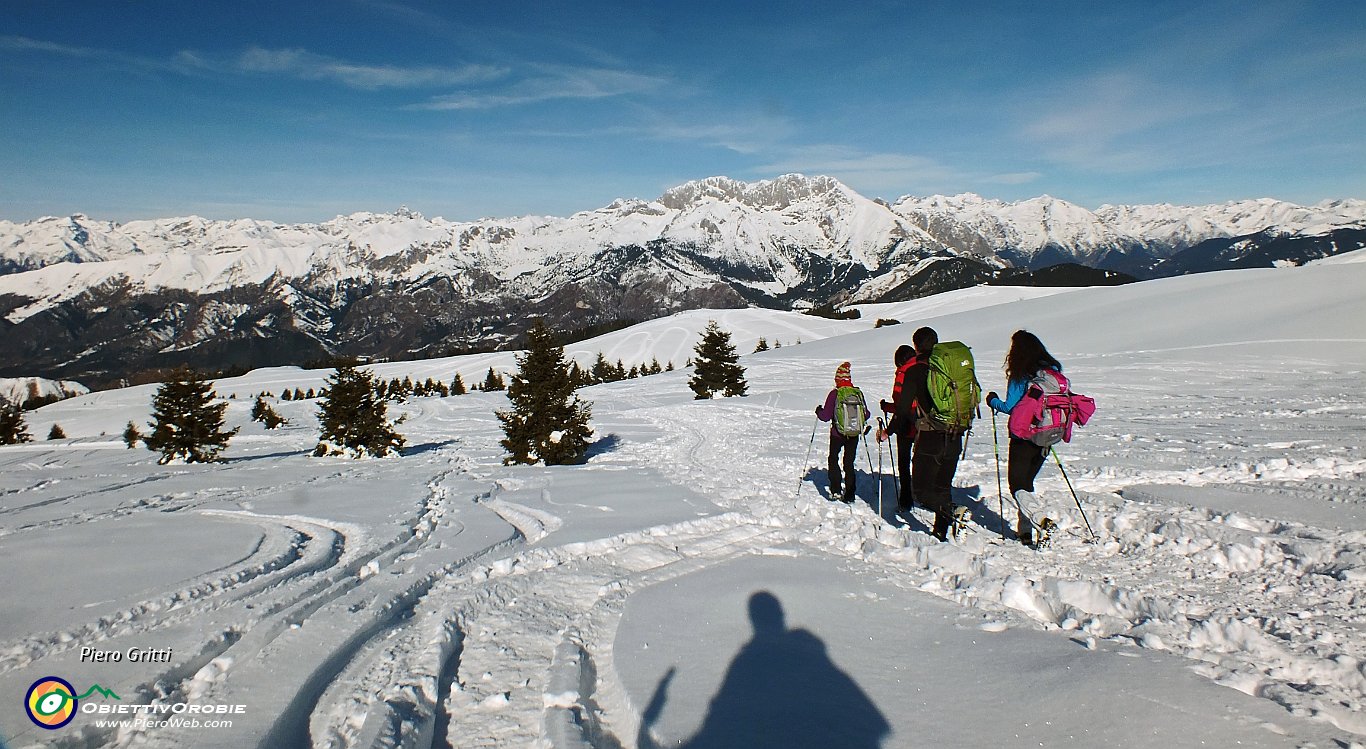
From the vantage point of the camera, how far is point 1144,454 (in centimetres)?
1052

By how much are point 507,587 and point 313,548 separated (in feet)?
10.6

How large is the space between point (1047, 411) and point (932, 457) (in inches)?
53.7

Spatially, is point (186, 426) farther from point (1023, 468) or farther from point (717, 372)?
point (1023, 468)

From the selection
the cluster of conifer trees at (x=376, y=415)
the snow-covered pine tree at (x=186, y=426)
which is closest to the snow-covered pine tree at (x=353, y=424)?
Result: the cluster of conifer trees at (x=376, y=415)

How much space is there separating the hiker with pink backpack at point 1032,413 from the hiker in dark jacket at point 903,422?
99 centimetres

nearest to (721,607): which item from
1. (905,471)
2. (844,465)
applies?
(905,471)

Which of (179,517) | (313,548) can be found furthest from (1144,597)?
(179,517)

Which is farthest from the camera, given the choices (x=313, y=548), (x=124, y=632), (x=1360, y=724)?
(x=313, y=548)

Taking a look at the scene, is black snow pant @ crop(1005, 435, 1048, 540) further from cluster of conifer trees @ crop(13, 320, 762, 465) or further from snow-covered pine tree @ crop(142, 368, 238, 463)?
snow-covered pine tree @ crop(142, 368, 238, 463)

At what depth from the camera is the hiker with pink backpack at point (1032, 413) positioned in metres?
6.64

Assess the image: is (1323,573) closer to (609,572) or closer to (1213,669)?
(1213,669)

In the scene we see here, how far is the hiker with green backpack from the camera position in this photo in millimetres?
7215

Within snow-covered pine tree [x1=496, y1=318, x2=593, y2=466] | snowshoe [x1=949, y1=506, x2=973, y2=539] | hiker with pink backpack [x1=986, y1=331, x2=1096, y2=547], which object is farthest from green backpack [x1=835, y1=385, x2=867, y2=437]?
snow-covered pine tree [x1=496, y1=318, x2=593, y2=466]

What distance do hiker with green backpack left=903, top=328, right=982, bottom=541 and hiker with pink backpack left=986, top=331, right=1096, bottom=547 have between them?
0.39 m
